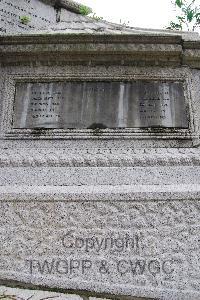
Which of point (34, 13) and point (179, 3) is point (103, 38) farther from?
point (179, 3)

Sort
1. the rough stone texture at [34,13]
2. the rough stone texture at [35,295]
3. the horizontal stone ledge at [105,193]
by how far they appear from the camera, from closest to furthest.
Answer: the rough stone texture at [35,295]
the horizontal stone ledge at [105,193]
the rough stone texture at [34,13]

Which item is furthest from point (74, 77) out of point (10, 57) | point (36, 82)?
point (10, 57)

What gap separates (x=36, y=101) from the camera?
3.62 meters

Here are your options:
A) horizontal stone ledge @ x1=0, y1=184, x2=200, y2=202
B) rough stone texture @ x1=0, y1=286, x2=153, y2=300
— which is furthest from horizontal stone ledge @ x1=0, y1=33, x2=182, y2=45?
rough stone texture @ x1=0, y1=286, x2=153, y2=300

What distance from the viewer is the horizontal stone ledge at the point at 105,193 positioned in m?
3.14

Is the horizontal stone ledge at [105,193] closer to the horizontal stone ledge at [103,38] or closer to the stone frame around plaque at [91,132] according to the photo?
the stone frame around plaque at [91,132]

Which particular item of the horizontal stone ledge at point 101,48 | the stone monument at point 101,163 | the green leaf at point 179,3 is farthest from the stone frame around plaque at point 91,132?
the green leaf at point 179,3

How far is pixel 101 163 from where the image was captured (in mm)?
3354

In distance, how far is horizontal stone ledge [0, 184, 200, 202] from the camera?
10.3 feet

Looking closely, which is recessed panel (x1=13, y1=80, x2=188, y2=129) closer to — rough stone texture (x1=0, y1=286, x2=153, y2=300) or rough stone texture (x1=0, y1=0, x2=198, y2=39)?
rough stone texture (x1=0, y1=286, x2=153, y2=300)

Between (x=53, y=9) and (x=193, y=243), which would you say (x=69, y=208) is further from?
(x=53, y=9)

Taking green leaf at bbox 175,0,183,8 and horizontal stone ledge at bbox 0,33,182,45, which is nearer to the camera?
horizontal stone ledge at bbox 0,33,182,45

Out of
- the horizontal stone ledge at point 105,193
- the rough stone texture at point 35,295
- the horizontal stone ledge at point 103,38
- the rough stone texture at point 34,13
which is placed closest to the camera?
the rough stone texture at point 35,295

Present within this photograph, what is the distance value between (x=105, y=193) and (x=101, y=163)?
0.92 feet
